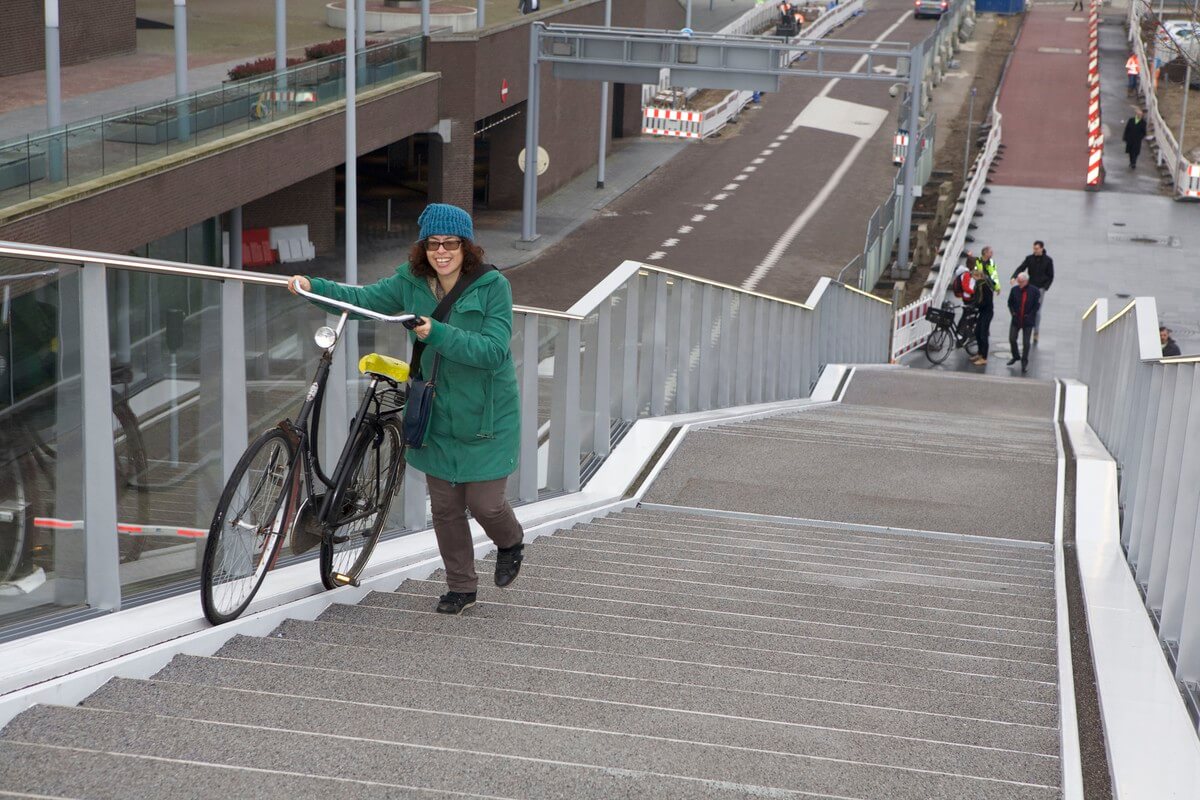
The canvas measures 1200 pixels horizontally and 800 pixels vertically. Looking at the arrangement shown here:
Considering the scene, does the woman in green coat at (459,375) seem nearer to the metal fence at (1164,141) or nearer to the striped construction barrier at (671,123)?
the metal fence at (1164,141)

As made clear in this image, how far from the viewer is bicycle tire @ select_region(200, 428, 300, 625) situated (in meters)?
4.74

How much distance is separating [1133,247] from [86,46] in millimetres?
20643

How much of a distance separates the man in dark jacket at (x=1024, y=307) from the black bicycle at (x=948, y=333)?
95cm

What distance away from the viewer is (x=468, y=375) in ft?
18.1

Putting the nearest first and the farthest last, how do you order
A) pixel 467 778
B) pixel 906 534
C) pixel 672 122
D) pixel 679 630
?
pixel 467 778 → pixel 679 630 → pixel 906 534 → pixel 672 122

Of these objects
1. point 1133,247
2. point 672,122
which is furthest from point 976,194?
point 672,122

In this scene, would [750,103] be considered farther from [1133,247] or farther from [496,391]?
[496,391]

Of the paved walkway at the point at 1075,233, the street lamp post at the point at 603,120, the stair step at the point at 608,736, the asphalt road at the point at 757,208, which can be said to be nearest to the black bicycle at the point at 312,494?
the stair step at the point at 608,736

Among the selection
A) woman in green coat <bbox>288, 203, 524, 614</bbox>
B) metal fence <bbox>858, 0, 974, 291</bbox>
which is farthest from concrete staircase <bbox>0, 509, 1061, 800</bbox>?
metal fence <bbox>858, 0, 974, 291</bbox>

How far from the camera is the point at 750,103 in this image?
50594 millimetres

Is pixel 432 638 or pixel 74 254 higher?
pixel 74 254

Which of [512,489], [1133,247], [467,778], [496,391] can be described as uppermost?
[496,391]

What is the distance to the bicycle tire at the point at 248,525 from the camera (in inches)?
187

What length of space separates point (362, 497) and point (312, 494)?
33cm
